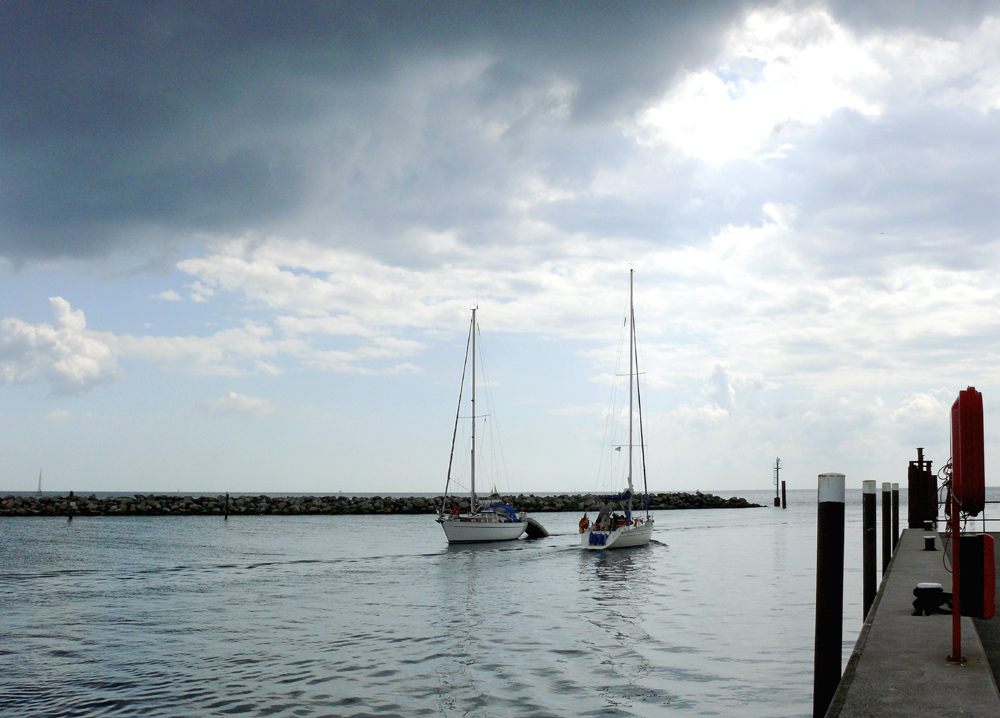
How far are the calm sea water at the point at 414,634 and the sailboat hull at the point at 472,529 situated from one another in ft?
17.4

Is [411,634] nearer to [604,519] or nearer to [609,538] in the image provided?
[609,538]

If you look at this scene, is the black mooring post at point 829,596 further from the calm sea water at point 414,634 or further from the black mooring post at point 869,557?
the black mooring post at point 869,557

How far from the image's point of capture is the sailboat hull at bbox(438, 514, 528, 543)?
1898 inches

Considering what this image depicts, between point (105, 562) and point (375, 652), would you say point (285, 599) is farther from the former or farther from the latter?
point (105, 562)

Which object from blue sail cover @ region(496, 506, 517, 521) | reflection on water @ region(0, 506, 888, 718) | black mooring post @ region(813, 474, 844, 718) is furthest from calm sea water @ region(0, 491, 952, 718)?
blue sail cover @ region(496, 506, 517, 521)

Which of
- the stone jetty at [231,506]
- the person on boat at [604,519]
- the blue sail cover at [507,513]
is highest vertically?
the person on boat at [604,519]

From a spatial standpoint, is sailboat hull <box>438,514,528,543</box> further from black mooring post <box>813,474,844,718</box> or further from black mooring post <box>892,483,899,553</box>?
black mooring post <box>813,474,844,718</box>

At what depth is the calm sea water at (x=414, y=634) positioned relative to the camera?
1395cm

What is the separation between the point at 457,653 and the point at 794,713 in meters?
7.54

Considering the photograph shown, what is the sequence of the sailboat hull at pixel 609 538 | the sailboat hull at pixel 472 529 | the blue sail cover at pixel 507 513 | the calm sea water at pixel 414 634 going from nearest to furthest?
the calm sea water at pixel 414 634 → the sailboat hull at pixel 609 538 → the sailboat hull at pixel 472 529 → the blue sail cover at pixel 507 513

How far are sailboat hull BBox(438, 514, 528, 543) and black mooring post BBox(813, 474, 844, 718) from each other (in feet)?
132

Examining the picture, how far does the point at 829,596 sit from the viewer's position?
845 cm

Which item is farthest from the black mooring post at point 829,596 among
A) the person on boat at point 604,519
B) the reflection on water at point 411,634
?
the person on boat at point 604,519

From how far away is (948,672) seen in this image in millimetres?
7734
